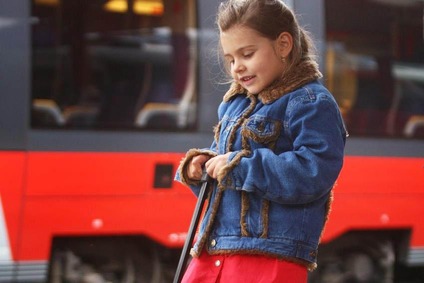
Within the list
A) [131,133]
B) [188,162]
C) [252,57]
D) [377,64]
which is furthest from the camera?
[377,64]

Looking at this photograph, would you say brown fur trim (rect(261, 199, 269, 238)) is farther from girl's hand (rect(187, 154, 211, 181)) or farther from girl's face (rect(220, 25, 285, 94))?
girl's face (rect(220, 25, 285, 94))

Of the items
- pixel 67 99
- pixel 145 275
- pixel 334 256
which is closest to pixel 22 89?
pixel 67 99

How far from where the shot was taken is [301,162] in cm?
231

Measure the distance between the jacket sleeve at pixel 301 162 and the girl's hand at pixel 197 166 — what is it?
151mm

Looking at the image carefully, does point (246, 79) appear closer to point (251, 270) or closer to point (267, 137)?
point (267, 137)

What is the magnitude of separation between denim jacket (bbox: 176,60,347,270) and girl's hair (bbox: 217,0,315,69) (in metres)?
0.09

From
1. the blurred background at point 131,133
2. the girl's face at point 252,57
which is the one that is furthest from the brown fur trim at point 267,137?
the blurred background at point 131,133

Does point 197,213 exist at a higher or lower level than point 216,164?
lower

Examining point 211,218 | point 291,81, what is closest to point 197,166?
point 211,218

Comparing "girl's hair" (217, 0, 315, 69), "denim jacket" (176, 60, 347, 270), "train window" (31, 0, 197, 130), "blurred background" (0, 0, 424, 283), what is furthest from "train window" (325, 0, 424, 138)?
"denim jacket" (176, 60, 347, 270)

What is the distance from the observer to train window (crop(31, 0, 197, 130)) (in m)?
5.05

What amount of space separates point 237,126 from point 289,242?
0.36m

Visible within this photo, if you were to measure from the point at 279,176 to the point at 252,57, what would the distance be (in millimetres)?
354

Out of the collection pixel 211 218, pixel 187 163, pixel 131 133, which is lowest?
pixel 131 133
